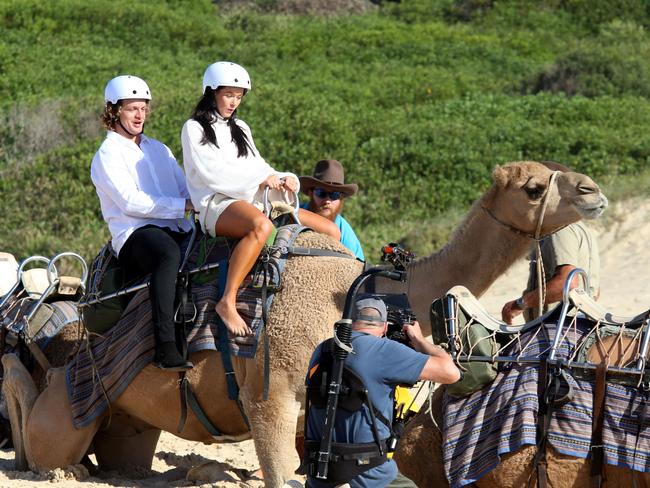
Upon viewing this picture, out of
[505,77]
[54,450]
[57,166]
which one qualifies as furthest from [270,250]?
[505,77]

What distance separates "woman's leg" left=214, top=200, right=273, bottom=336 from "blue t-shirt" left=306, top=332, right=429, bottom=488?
1.54m

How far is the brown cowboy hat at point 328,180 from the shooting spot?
8.37 meters

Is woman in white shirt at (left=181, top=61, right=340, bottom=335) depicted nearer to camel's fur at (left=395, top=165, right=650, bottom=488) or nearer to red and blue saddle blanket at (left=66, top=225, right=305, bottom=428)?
red and blue saddle blanket at (left=66, top=225, right=305, bottom=428)

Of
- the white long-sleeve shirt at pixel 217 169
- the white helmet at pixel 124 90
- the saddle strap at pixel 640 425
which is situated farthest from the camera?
the white helmet at pixel 124 90

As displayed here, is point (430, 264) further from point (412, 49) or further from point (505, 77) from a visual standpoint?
point (412, 49)

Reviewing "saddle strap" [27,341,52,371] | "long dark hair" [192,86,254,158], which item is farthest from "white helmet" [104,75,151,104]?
"saddle strap" [27,341,52,371]

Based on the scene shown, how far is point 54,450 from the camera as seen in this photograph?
7.00 metres

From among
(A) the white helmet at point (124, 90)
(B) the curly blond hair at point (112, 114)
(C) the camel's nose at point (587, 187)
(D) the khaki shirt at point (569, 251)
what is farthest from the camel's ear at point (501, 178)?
(B) the curly blond hair at point (112, 114)

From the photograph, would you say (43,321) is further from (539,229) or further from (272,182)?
(539,229)

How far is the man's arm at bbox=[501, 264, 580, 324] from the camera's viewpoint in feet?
21.4

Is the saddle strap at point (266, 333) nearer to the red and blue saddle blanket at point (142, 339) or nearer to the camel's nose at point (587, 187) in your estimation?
the red and blue saddle blanket at point (142, 339)

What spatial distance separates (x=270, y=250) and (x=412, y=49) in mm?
26345

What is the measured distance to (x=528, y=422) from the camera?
4926 millimetres

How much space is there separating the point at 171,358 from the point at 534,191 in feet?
7.20
